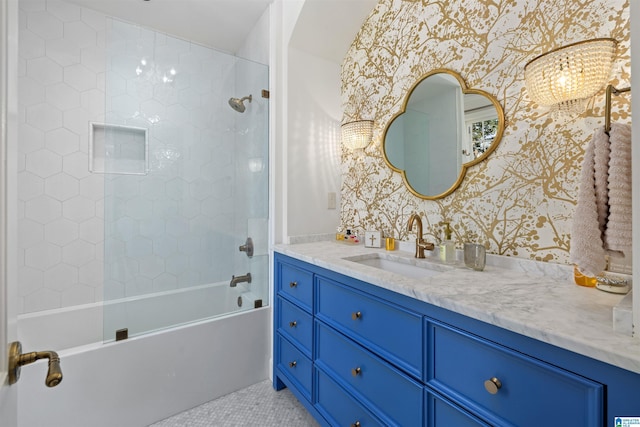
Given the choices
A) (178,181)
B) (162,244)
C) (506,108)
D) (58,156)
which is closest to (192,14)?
(178,181)

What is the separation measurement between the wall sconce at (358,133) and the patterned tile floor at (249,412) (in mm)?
1707

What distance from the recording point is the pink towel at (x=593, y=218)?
0.71m

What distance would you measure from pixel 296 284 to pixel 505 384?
108 centimetres

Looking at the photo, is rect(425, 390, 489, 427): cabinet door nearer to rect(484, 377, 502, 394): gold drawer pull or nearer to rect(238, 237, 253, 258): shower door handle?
rect(484, 377, 502, 394): gold drawer pull

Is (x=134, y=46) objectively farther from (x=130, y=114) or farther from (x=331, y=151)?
(x=331, y=151)

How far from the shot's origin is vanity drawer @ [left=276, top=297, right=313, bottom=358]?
150 centimetres

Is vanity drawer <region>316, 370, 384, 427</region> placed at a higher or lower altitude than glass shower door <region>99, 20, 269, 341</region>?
lower

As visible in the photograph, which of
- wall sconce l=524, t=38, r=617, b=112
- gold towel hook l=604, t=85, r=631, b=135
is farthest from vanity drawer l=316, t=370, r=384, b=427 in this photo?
wall sconce l=524, t=38, r=617, b=112

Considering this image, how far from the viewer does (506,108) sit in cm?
123

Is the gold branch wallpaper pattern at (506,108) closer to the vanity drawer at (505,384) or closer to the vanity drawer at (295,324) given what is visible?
the vanity drawer at (505,384)

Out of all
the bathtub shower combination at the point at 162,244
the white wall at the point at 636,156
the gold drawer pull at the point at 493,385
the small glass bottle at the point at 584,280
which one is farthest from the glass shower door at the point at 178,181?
the white wall at the point at 636,156

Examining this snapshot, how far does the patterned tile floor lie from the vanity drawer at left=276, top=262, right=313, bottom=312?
0.67 m

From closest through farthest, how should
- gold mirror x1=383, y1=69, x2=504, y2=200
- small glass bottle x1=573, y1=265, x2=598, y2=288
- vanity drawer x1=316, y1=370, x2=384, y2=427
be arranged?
small glass bottle x1=573, y1=265, x2=598, y2=288
vanity drawer x1=316, y1=370, x2=384, y2=427
gold mirror x1=383, y1=69, x2=504, y2=200

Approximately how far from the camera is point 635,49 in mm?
570
